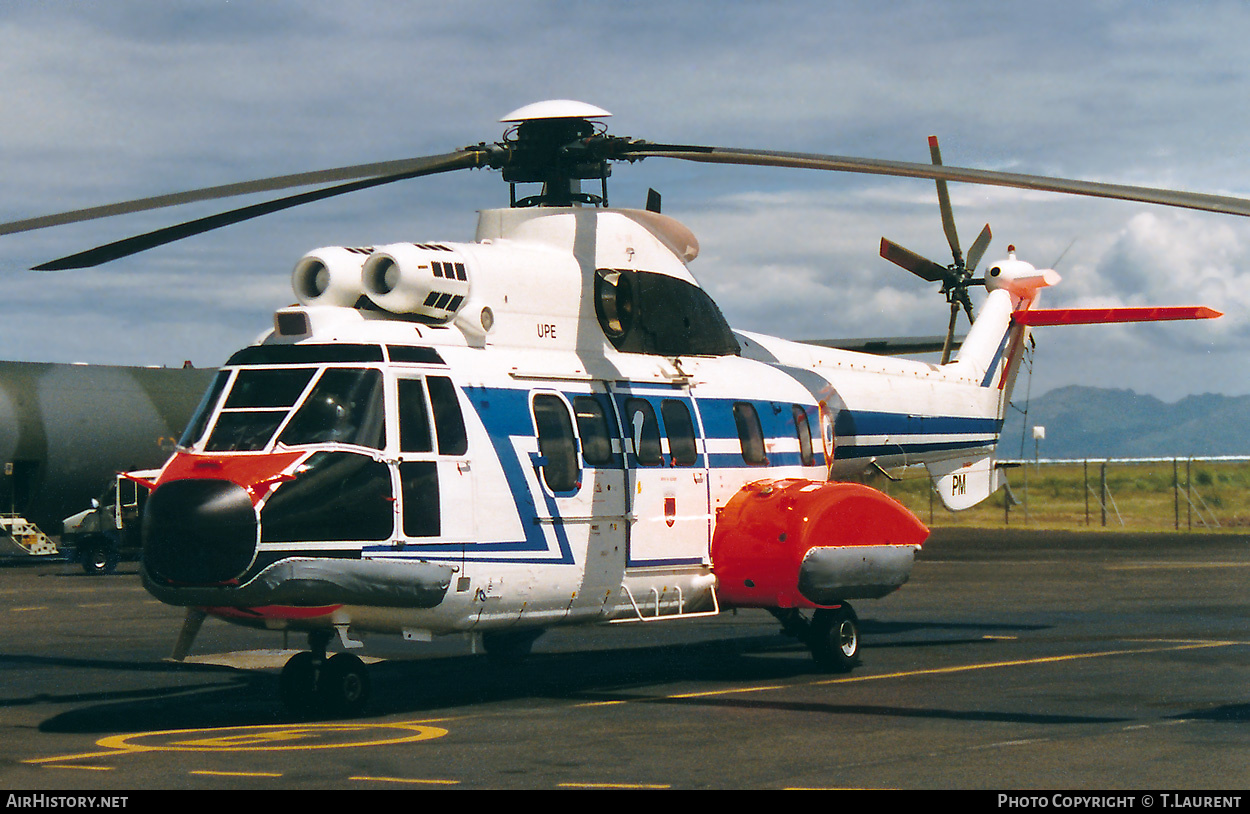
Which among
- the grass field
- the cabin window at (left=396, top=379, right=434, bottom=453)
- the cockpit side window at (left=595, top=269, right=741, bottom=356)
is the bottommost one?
the grass field

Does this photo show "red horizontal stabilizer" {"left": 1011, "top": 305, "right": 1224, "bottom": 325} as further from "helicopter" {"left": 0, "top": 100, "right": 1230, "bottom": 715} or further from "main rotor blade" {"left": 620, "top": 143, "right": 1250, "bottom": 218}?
"main rotor blade" {"left": 620, "top": 143, "right": 1250, "bottom": 218}

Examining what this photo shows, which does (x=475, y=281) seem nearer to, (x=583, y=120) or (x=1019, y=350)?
(x=583, y=120)

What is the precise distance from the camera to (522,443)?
50.2 ft

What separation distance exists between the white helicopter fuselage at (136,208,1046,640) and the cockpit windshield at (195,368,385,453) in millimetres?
21

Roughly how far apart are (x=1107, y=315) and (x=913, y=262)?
3.68m

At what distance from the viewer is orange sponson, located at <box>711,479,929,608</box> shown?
17234mm

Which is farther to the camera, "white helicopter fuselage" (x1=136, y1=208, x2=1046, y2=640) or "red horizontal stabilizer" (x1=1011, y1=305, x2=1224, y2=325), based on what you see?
"red horizontal stabilizer" (x1=1011, y1=305, x2=1224, y2=325)

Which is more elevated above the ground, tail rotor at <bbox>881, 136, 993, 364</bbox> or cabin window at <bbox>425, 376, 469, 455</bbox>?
tail rotor at <bbox>881, 136, 993, 364</bbox>

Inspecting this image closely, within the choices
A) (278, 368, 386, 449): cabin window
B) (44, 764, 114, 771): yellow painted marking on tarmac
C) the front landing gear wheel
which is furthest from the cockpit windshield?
the front landing gear wheel

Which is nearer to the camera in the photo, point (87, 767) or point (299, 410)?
point (87, 767)

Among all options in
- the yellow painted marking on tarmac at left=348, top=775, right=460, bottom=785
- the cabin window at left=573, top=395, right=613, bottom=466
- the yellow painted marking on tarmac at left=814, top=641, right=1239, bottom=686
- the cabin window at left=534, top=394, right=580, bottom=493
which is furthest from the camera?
the yellow painted marking on tarmac at left=814, top=641, right=1239, bottom=686

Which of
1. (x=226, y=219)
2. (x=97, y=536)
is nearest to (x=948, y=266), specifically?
(x=226, y=219)

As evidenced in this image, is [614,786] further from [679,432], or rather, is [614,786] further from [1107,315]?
[1107,315]
